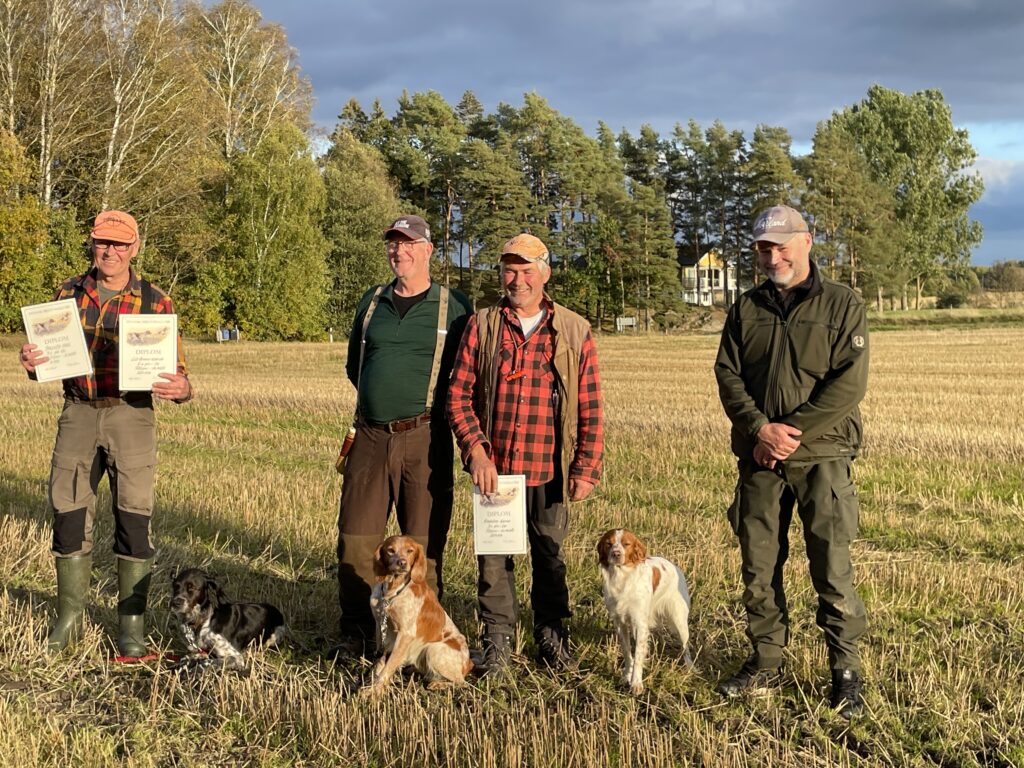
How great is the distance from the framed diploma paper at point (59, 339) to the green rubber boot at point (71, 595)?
1.11m

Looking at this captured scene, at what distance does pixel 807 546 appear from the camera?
4.37 m

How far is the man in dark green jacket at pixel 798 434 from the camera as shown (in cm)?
426

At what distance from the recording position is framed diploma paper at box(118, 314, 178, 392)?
4.86 meters

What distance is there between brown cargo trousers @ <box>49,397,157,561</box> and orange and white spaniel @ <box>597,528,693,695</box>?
2664 mm

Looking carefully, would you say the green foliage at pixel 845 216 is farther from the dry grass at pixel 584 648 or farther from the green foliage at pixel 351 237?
the dry grass at pixel 584 648

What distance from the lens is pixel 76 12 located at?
27500mm

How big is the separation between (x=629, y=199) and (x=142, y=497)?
52658 mm

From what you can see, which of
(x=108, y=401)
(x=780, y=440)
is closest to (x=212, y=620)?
(x=108, y=401)

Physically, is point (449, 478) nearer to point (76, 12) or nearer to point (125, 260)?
point (125, 260)

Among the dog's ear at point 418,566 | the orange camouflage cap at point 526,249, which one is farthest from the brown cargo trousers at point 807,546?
the dog's ear at point 418,566

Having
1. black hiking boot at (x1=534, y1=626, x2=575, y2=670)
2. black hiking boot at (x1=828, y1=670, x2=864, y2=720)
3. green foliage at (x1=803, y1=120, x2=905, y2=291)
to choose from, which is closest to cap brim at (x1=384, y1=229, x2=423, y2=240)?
black hiking boot at (x1=534, y1=626, x2=575, y2=670)

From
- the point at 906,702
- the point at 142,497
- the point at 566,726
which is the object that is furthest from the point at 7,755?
the point at 906,702

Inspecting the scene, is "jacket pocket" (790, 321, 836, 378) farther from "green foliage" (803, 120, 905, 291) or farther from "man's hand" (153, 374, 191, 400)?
"green foliage" (803, 120, 905, 291)

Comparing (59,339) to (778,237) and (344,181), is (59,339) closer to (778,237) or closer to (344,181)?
(778,237)
